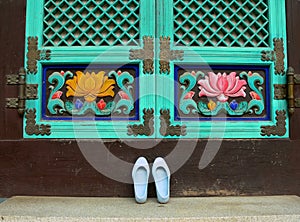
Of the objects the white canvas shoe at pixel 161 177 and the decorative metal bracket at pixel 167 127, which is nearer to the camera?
the white canvas shoe at pixel 161 177

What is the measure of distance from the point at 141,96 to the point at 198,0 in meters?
0.63

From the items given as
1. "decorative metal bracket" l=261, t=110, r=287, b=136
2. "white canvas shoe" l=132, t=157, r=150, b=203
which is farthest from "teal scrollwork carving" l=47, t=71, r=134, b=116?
"decorative metal bracket" l=261, t=110, r=287, b=136

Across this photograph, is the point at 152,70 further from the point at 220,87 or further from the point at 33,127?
the point at 33,127

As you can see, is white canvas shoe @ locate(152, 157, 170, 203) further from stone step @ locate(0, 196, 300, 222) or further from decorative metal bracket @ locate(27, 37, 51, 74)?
decorative metal bracket @ locate(27, 37, 51, 74)

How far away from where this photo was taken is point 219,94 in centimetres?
201

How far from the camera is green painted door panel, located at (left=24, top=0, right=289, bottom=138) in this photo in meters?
1.97

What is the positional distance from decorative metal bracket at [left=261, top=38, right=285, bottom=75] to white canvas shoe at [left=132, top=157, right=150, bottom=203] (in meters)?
0.86

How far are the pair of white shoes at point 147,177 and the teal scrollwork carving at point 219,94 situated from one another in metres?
0.37

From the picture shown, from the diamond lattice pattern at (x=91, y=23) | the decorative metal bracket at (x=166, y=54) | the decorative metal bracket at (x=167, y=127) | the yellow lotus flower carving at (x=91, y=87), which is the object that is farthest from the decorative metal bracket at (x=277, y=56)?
the yellow lotus flower carving at (x=91, y=87)

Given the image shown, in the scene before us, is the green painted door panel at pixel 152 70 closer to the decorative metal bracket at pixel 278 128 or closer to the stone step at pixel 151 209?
the decorative metal bracket at pixel 278 128

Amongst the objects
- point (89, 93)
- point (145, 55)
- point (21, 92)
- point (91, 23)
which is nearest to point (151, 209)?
point (89, 93)

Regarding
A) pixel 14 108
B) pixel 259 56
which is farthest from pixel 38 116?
pixel 259 56

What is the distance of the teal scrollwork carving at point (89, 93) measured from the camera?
1.98m

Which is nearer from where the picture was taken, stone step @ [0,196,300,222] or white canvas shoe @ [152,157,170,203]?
stone step @ [0,196,300,222]
